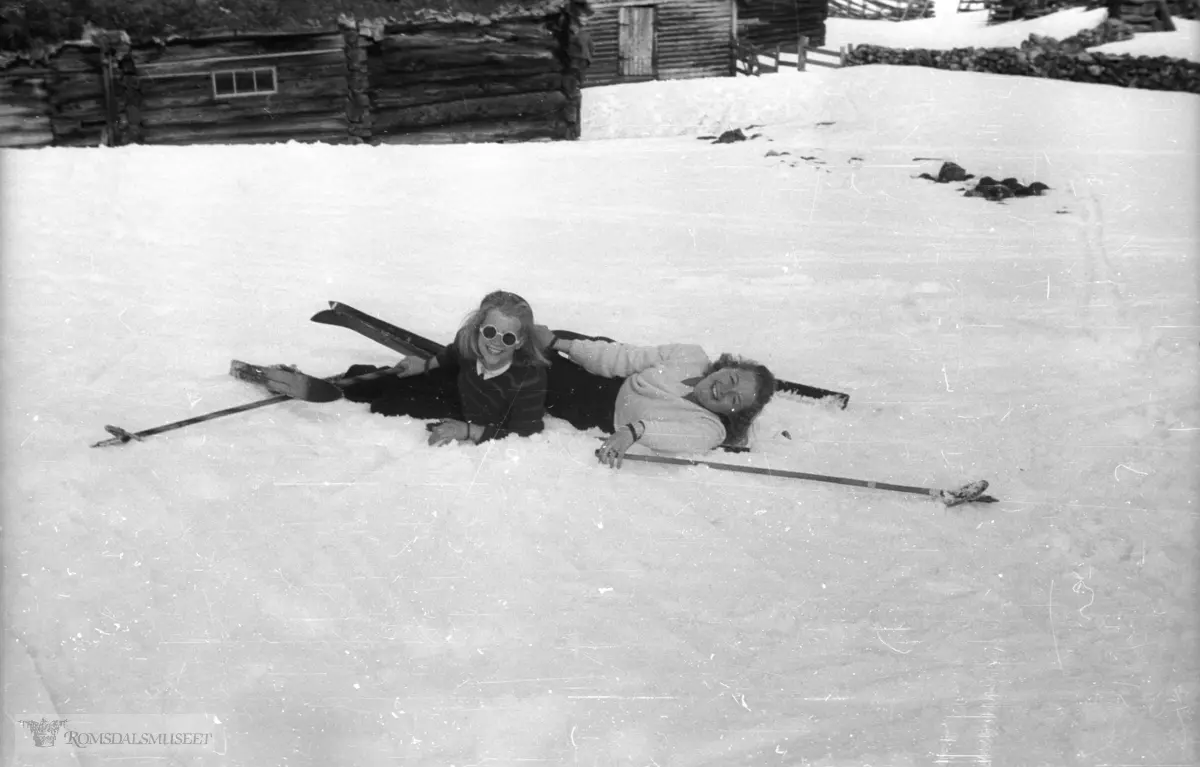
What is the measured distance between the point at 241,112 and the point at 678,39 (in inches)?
384

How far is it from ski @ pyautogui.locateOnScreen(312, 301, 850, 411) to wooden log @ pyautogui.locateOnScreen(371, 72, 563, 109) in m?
6.89

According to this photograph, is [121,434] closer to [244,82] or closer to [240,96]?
[240,96]

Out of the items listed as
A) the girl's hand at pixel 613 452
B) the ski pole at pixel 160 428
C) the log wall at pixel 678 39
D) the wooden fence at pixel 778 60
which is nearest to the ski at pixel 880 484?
the girl's hand at pixel 613 452

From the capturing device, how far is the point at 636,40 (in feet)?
60.2

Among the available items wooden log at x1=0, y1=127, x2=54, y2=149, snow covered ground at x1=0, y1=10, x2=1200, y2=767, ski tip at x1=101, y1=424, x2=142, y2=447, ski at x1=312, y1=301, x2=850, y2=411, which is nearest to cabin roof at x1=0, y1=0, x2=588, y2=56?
wooden log at x1=0, y1=127, x2=54, y2=149

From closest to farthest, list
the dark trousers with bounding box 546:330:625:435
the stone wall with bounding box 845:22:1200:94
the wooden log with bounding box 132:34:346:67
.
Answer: the dark trousers with bounding box 546:330:625:435
the wooden log with bounding box 132:34:346:67
the stone wall with bounding box 845:22:1200:94

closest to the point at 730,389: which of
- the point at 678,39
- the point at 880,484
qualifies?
the point at 880,484

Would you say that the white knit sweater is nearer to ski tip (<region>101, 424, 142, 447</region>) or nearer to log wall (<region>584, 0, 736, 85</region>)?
ski tip (<region>101, 424, 142, 447</region>)

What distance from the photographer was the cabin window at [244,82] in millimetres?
10805

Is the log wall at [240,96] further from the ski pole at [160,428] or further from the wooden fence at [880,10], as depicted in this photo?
the wooden fence at [880,10]

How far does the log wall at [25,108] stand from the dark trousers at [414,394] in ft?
24.1

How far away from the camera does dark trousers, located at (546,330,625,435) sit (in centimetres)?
460

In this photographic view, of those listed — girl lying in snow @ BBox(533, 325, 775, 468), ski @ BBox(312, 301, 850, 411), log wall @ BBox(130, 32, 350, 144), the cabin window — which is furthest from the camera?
the cabin window

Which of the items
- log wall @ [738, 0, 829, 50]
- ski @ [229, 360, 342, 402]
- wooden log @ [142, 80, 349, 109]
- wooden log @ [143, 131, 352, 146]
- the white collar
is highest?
log wall @ [738, 0, 829, 50]
